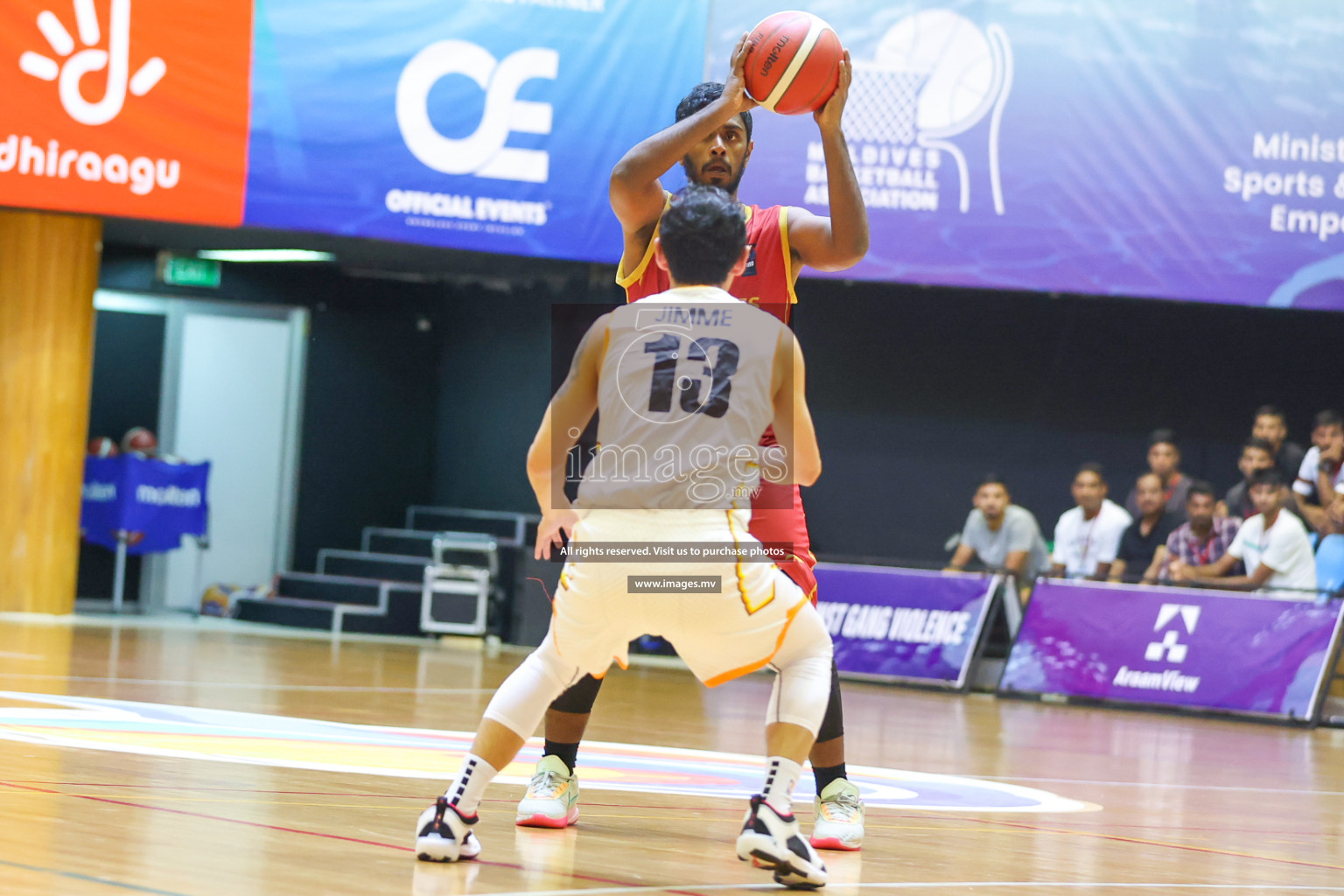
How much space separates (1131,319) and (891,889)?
1101 centimetres

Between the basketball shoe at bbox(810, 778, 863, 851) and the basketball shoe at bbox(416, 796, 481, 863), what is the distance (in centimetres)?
107

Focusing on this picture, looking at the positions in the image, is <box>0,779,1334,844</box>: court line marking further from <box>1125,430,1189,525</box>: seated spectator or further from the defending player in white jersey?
<box>1125,430,1189,525</box>: seated spectator

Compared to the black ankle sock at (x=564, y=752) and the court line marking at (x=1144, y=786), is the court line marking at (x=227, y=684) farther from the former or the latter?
the black ankle sock at (x=564, y=752)

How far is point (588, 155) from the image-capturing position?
12094mm

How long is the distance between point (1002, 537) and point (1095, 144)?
9.72 ft

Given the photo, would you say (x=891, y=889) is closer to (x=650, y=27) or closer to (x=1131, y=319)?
(x=650, y=27)

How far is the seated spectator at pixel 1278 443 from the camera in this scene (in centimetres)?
1138

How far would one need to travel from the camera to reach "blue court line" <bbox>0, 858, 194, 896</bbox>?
2867 mm

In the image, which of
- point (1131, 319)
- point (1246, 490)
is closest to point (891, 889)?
point (1246, 490)

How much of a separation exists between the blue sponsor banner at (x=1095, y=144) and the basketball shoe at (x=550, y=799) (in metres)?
8.11

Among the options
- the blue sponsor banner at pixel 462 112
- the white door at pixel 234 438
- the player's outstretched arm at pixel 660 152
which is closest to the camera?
the player's outstretched arm at pixel 660 152

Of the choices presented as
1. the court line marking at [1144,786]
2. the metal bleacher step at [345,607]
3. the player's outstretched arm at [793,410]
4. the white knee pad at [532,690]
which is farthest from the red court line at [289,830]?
the metal bleacher step at [345,607]

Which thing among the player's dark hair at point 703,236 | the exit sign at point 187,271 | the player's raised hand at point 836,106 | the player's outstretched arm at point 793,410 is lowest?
the player's outstretched arm at point 793,410

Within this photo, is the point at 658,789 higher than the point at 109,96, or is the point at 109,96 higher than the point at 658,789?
the point at 109,96
